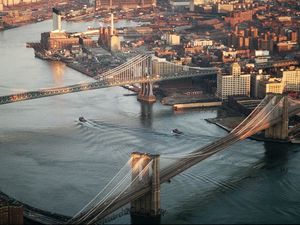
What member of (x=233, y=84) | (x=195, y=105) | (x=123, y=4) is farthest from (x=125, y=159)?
(x=123, y=4)

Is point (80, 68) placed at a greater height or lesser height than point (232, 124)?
lesser

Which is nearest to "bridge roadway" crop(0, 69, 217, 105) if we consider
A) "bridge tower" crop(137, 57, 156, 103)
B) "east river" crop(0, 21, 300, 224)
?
"bridge tower" crop(137, 57, 156, 103)

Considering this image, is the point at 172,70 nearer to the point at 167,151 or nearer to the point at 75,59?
the point at 75,59

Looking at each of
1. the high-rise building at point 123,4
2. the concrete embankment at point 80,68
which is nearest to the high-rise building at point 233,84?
the concrete embankment at point 80,68

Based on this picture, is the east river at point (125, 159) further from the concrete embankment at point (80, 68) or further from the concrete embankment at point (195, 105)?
the concrete embankment at point (80, 68)

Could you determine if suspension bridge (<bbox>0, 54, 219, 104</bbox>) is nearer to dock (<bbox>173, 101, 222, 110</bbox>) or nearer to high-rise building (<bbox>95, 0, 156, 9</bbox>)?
dock (<bbox>173, 101, 222, 110</bbox>)

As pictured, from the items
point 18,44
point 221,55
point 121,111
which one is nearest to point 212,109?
point 121,111

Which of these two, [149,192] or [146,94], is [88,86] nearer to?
[146,94]
